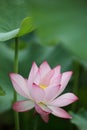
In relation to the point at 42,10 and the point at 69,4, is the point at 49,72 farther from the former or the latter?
the point at 69,4

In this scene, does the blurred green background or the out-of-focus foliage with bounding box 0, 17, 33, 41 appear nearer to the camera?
the out-of-focus foliage with bounding box 0, 17, 33, 41

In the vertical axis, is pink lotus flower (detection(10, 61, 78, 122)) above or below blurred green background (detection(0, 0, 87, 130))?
above

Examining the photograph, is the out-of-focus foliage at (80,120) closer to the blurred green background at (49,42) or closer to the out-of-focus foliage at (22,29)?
the blurred green background at (49,42)

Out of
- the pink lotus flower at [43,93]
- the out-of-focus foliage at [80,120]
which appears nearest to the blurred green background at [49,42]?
the out-of-focus foliage at [80,120]

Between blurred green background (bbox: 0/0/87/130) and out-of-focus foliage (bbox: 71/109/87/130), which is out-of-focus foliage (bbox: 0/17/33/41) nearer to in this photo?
blurred green background (bbox: 0/0/87/130)

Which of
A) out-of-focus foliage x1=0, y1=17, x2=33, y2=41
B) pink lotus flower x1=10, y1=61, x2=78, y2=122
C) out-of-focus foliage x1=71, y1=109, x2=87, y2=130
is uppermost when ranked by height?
out-of-focus foliage x1=0, y1=17, x2=33, y2=41

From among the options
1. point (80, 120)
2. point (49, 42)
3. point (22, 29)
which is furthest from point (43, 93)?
point (49, 42)

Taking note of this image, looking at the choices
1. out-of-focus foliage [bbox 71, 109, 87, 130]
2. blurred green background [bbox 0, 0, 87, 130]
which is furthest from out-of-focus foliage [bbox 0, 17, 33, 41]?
out-of-focus foliage [bbox 71, 109, 87, 130]
